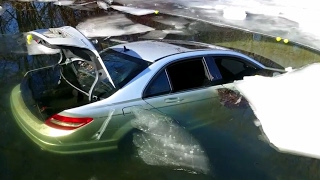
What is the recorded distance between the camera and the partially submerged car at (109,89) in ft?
13.4

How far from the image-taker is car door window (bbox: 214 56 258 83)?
17.4 feet

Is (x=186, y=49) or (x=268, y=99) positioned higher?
(x=186, y=49)

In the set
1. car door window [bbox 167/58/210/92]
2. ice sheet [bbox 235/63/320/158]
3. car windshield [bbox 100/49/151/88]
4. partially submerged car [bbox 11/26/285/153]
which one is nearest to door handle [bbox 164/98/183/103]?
partially submerged car [bbox 11/26/285/153]

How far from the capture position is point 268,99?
5.92m

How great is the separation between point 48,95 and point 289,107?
12.1 feet

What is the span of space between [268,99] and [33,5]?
1124cm

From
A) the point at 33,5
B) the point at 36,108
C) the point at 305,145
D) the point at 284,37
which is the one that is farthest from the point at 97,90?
the point at 33,5

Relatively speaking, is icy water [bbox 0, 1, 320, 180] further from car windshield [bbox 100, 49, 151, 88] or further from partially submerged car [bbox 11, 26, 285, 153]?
car windshield [bbox 100, 49, 151, 88]

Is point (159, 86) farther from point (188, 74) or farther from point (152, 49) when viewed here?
point (152, 49)

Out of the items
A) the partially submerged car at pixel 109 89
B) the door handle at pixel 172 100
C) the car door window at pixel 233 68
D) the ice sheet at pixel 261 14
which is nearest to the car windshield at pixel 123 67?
the partially submerged car at pixel 109 89

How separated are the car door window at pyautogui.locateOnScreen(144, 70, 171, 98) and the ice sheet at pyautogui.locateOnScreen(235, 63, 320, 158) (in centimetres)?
141

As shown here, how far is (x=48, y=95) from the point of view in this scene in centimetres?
450

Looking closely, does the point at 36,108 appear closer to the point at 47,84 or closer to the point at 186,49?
the point at 47,84

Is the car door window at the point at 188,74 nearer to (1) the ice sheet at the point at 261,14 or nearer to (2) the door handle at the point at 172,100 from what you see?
(2) the door handle at the point at 172,100
